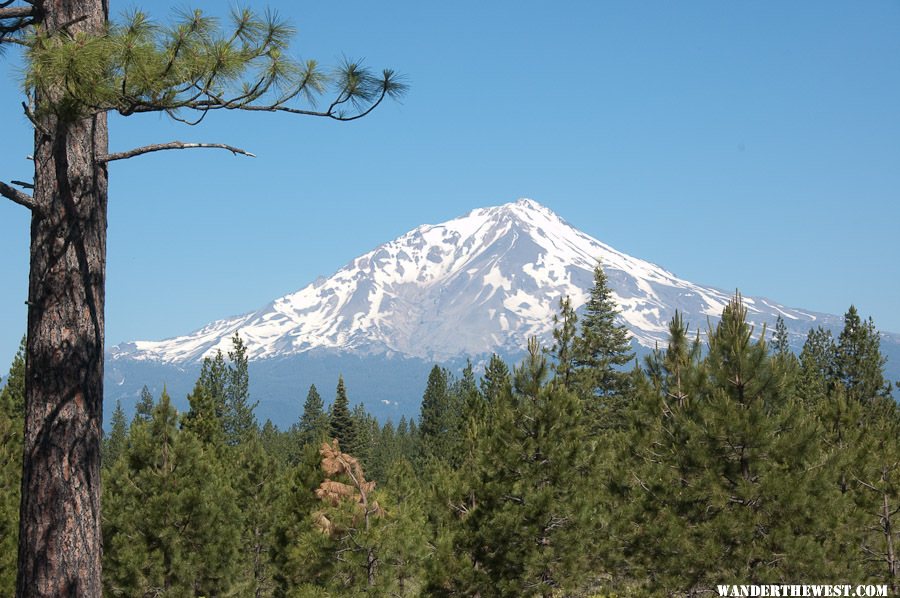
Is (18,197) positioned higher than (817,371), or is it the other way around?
(817,371)

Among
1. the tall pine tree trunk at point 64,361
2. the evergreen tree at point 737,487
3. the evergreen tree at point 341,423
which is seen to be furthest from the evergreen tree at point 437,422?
the tall pine tree trunk at point 64,361

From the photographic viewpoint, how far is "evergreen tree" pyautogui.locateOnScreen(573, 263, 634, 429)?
4678 cm

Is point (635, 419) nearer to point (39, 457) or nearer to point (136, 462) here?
point (136, 462)

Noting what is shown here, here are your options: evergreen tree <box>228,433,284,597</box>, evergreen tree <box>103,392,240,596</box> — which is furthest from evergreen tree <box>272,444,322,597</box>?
evergreen tree <box>103,392,240,596</box>

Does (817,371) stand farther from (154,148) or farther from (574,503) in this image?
(154,148)

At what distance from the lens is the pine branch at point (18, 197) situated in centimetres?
641

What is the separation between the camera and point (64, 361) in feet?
21.3

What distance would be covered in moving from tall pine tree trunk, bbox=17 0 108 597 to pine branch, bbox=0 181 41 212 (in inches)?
2.5

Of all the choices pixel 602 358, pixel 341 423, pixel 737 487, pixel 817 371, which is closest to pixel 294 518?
pixel 737 487

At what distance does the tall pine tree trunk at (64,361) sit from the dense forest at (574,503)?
11.4 metres

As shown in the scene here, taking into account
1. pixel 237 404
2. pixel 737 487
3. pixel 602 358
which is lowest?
pixel 737 487

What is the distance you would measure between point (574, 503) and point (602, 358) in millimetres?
32044

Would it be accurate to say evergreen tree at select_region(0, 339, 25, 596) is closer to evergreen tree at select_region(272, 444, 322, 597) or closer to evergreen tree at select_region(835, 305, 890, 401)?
evergreen tree at select_region(272, 444, 322, 597)

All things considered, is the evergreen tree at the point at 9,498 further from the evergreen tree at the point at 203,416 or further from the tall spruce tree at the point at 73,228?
the tall spruce tree at the point at 73,228
